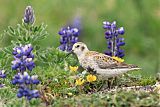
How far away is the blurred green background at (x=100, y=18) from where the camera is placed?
1645cm

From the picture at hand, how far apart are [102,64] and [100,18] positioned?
801cm

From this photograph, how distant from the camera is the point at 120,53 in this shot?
36.4ft

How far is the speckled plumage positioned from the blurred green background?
539cm

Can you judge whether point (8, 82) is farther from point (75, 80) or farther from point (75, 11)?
point (75, 11)

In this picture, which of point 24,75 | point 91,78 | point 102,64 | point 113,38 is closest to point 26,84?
point 24,75

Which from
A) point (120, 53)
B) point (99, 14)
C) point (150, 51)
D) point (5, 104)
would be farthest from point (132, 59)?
point (5, 104)

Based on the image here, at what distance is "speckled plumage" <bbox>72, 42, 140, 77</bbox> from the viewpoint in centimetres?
986

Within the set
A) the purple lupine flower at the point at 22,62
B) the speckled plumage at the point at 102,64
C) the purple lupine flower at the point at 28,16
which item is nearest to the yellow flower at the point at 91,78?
the speckled plumage at the point at 102,64

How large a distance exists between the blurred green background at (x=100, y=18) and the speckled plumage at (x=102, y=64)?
539cm

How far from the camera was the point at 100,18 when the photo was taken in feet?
58.7

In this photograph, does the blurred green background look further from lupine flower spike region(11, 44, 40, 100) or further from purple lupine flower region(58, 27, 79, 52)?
lupine flower spike region(11, 44, 40, 100)

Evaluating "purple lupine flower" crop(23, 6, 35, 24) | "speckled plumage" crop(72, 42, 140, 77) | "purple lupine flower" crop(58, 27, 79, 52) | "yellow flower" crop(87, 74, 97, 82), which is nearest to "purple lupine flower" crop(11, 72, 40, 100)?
"yellow flower" crop(87, 74, 97, 82)

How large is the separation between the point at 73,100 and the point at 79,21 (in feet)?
26.7

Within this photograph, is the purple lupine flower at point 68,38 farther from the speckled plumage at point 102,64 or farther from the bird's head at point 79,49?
the speckled plumage at point 102,64
